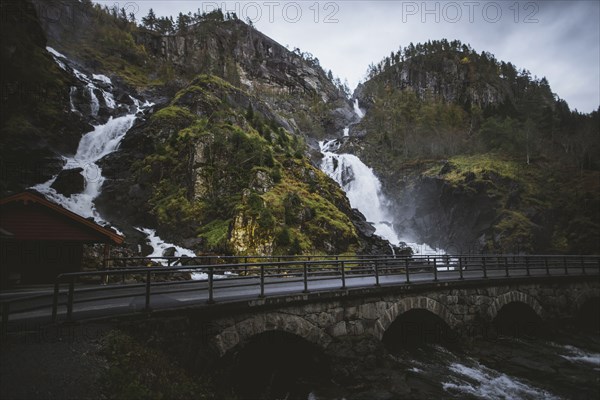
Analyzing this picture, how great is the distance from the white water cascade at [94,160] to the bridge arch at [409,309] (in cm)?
1342

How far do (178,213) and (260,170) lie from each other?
8.39m

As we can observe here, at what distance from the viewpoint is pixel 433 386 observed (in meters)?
10.2

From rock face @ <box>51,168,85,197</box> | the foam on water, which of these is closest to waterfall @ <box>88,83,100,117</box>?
rock face @ <box>51,168,85,197</box>

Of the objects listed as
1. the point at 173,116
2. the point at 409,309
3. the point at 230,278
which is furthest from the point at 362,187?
the point at 230,278

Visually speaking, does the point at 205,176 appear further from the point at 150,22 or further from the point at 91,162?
the point at 150,22

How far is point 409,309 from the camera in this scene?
41.3 feet

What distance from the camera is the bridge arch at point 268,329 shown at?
27.4 feet

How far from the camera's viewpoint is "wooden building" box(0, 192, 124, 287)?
43.7 feet

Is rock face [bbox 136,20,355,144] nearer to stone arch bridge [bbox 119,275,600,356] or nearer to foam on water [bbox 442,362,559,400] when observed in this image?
stone arch bridge [bbox 119,275,600,356]

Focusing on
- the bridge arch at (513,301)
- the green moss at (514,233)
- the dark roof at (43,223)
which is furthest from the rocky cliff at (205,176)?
the green moss at (514,233)

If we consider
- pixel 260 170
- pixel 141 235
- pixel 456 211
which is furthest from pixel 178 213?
pixel 456 211

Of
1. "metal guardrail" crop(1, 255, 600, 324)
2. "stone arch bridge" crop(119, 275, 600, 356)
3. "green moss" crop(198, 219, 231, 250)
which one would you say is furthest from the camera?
"green moss" crop(198, 219, 231, 250)

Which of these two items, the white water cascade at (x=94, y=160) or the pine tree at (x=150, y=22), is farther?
the pine tree at (x=150, y=22)

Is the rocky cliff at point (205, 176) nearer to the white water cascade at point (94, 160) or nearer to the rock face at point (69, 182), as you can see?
the rock face at point (69, 182)
